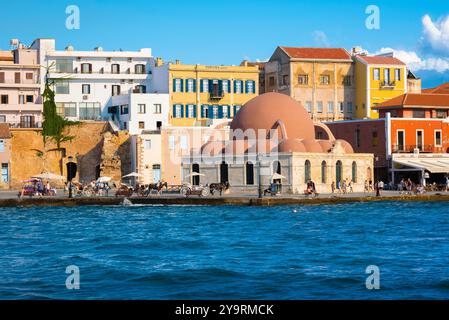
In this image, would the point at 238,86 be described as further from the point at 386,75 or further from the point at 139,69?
the point at 386,75

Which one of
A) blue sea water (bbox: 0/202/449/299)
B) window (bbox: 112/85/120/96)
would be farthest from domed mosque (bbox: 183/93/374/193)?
window (bbox: 112/85/120/96)

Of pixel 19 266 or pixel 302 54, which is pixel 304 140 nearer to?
pixel 302 54

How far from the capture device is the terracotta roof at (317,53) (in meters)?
75.4

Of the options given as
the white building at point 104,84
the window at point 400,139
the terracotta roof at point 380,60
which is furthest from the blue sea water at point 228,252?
the terracotta roof at point 380,60

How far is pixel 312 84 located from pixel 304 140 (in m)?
20.3

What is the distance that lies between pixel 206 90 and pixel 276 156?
18.3 meters

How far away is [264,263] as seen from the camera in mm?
25000

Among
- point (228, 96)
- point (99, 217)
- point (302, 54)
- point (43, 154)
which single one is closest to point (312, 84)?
point (302, 54)

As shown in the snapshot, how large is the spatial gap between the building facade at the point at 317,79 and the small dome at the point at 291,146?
20355 mm

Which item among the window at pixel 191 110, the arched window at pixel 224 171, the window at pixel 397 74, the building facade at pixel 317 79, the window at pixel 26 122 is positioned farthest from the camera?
the window at pixel 397 74

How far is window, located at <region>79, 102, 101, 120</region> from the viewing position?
71125mm

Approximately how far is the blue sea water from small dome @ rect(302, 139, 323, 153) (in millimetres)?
8449

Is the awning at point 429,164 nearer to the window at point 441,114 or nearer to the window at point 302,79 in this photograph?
the window at point 441,114

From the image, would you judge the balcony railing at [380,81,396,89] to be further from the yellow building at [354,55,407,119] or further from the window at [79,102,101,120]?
the window at [79,102,101,120]
